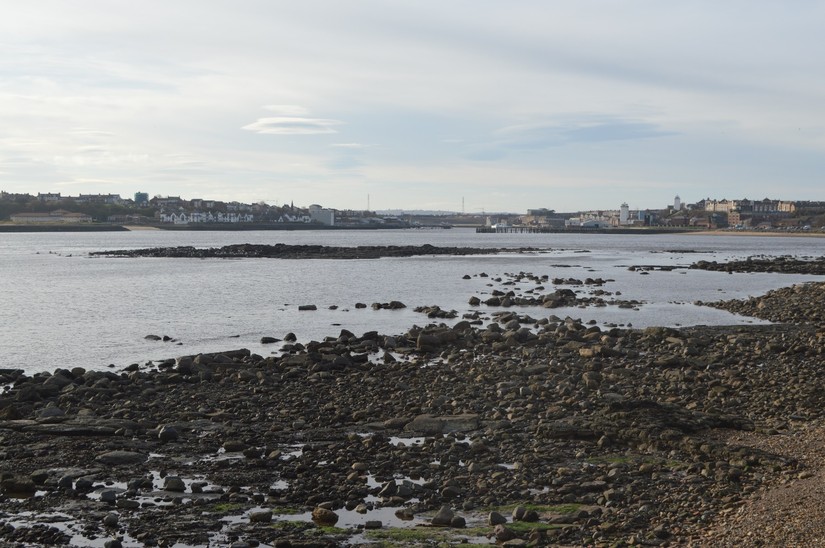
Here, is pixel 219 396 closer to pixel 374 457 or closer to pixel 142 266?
pixel 374 457

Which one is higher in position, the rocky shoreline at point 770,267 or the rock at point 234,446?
the rocky shoreline at point 770,267

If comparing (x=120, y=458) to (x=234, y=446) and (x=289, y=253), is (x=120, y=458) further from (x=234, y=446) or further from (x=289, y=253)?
(x=289, y=253)

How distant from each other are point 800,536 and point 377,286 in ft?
162

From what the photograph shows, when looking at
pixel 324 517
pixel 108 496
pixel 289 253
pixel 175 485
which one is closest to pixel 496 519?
pixel 324 517

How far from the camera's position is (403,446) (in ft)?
47.9

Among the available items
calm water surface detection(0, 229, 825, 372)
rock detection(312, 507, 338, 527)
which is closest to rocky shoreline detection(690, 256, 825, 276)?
calm water surface detection(0, 229, 825, 372)

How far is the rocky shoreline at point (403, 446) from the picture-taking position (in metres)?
10.9

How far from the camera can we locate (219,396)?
64.4ft

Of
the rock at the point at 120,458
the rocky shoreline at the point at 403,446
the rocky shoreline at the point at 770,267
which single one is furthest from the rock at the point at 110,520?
the rocky shoreline at the point at 770,267

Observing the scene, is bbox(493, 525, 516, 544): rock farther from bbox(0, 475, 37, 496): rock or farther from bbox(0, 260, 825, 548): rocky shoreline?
bbox(0, 475, 37, 496): rock

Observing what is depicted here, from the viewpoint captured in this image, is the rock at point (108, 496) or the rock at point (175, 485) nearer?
the rock at point (108, 496)

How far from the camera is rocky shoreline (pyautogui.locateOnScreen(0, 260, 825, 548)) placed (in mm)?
10914

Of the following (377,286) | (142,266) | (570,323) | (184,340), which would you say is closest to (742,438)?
(570,323)

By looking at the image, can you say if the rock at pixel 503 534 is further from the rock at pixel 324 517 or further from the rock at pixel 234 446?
the rock at pixel 234 446
